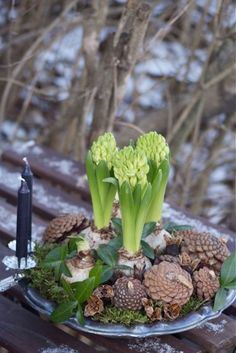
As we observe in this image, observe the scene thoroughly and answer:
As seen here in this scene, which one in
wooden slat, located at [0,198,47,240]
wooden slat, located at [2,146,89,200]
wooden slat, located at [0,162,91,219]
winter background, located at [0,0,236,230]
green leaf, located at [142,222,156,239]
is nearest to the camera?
green leaf, located at [142,222,156,239]

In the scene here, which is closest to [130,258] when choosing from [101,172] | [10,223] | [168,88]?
[101,172]

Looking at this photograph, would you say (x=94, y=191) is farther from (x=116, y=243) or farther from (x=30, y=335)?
(x=30, y=335)

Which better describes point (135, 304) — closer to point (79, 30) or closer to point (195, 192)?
point (195, 192)

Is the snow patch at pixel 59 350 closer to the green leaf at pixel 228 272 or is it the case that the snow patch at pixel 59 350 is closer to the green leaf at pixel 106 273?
the green leaf at pixel 106 273

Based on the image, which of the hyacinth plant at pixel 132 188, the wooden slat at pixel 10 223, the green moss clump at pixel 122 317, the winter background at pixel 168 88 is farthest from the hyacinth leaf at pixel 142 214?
the winter background at pixel 168 88

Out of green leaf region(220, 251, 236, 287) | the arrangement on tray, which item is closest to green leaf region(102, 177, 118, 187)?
the arrangement on tray

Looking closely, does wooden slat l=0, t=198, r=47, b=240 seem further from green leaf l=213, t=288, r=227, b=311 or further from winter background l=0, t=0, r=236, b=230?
winter background l=0, t=0, r=236, b=230
